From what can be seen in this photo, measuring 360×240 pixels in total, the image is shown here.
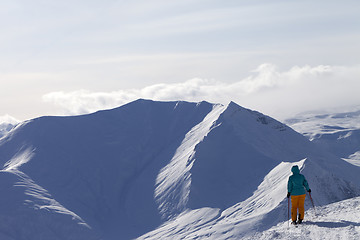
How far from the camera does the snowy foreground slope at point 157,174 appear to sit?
306ft

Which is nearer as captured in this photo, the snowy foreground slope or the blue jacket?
the blue jacket

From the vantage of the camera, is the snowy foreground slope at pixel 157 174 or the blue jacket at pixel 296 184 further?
the snowy foreground slope at pixel 157 174

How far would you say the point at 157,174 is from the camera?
4766 inches

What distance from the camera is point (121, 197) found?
393 feet

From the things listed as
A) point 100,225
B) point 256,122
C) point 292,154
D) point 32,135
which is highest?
point 32,135

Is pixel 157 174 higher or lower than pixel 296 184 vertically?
higher

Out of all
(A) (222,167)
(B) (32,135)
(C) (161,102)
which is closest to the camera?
(A) (222,167)

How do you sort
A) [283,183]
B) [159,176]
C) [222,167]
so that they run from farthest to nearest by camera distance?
[159,176] → [222,167] → [283,183]

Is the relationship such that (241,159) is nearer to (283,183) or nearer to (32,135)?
(283,183)

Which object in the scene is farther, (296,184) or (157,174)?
(157,174)

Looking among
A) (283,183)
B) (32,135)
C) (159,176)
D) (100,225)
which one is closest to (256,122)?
(159,176)

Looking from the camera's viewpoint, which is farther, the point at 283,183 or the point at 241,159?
the point at 241,159

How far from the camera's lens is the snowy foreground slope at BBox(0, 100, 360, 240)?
9325 cm

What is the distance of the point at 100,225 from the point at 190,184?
73.4 feet
